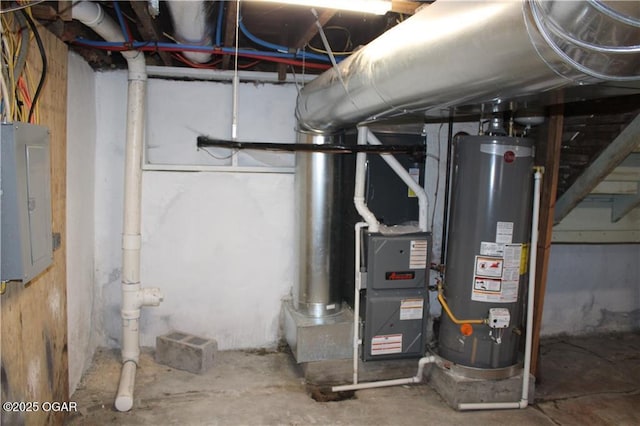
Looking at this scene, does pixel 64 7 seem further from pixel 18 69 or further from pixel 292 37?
pixel 292 37

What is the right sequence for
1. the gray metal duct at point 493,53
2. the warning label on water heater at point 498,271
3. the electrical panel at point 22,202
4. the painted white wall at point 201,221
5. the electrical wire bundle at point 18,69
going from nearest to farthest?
the gray metal duct at point 493,53 → the electrical panel at point 22,202 → the electrical wire bundle at point 18,69 → the warning label on water heater at point 498,271 → the painted white wall at point 201,221

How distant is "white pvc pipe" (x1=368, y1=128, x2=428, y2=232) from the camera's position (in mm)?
2715

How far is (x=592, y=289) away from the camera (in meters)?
3.81

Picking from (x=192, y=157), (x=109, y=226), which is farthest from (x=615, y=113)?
(x=109, y=226)

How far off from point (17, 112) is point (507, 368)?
2768 millimetres

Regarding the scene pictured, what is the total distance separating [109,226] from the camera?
3.01m

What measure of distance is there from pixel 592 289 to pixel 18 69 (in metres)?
4.25

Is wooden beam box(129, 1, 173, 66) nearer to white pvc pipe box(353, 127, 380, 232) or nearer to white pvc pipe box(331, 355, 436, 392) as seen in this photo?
white pvc pipe box(353, 127, 380, 232)

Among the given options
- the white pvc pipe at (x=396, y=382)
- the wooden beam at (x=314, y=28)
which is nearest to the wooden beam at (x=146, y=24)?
the wooden beam at (x=314, y=28)

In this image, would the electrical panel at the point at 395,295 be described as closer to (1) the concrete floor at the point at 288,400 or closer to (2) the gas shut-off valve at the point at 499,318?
(1) the concrete floor at the point at 288,400

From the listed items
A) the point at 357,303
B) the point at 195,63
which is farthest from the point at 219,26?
the point at 357,303

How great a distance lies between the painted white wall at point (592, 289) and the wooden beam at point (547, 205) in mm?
1137

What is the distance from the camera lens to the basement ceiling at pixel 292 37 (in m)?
2.06

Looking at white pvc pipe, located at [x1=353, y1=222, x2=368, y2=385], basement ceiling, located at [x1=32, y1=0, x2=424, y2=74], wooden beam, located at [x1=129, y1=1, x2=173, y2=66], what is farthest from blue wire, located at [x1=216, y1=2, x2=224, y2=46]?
white pvc pipe, located at [x1=353, y1=222, x2=368, y2=385]
